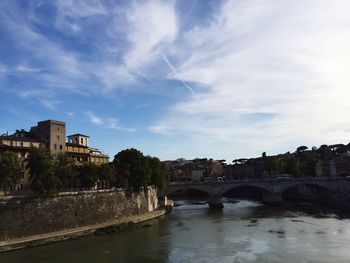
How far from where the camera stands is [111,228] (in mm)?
41562

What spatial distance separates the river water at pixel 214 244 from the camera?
30453 millimetres

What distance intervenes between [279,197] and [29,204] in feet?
152

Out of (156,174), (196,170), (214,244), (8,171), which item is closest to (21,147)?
(8,171)

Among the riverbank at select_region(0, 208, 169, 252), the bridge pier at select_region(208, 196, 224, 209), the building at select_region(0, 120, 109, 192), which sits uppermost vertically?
the building at select_region(0, 120, 109, 192)

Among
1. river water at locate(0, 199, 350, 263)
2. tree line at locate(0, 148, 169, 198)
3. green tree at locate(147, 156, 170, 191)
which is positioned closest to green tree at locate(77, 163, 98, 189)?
tree line at locate(0, 148, 169, 198)

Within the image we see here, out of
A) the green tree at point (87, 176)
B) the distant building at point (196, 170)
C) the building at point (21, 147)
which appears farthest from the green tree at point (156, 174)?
the distant building at point (196, 170)

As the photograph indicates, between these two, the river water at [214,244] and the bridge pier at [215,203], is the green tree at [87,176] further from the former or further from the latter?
the bridge pier at [215,203]

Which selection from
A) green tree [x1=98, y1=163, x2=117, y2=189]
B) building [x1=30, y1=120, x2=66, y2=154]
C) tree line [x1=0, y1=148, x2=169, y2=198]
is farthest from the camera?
building [x1=30, y1=120, x2=66, y2=154]

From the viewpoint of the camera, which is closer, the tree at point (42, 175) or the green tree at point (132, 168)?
the tree at point (42, 175)

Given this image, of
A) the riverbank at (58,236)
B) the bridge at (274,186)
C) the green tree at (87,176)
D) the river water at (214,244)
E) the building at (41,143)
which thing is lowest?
the river water at (214,244)

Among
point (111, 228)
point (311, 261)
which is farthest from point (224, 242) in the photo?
point (111, 228)

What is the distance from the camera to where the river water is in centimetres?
3045

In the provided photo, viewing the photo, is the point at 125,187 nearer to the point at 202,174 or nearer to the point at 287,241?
the point at 287,241

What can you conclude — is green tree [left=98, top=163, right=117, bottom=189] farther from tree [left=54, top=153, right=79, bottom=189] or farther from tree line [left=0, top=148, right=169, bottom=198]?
tree [left=54, top=153, right=79, bottom=189]
